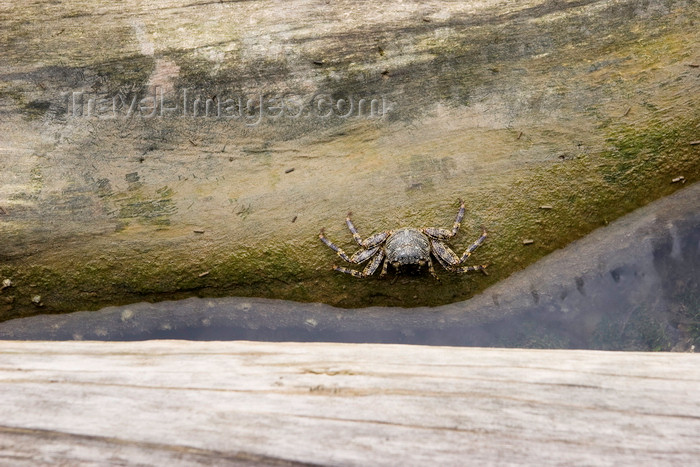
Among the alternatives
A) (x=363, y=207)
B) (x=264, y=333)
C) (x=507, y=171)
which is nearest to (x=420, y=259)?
(x=363, y=207)

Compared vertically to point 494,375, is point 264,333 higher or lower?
lower

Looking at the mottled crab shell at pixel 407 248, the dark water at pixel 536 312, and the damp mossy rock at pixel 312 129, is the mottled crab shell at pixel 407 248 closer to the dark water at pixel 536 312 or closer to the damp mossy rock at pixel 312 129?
the damp mossy rock at pixel 312 129

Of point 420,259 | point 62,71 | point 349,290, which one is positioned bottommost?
point 349,290

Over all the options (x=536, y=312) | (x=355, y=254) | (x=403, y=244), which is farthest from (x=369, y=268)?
(x=536, y=312)

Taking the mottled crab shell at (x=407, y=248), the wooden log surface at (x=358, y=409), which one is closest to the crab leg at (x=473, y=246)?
the mottled crab shell at (x=407, y=248)

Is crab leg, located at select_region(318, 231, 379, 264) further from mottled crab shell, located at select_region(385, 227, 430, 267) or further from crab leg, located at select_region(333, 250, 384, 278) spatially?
mottled crab shell, located at select_region(385, 227, 430, 267)

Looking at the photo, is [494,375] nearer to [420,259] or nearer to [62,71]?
[420,259]
